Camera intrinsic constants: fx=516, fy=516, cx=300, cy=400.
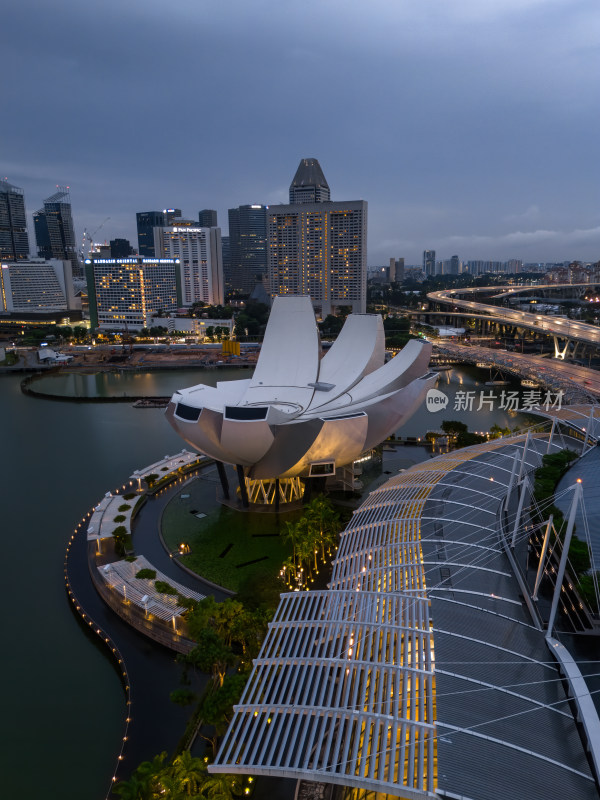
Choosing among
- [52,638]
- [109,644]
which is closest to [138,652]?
[109,644]

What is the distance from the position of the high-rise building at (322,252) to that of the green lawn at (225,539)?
237 ft

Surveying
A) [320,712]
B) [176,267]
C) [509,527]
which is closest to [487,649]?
[320,712]

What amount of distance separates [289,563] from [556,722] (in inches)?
364

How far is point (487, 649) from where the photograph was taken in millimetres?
8555

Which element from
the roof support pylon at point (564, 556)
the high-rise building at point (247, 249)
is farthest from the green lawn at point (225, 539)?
the high-rise building at point (247, 249)

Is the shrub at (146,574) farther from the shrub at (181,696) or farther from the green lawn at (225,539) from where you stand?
the shrub at (181,696)

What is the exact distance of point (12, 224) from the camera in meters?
133

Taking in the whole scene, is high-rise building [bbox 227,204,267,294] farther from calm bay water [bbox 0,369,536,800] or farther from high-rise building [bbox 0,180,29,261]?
calm bay water [bbox 0,369,536,800]

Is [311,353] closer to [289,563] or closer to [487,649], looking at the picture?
[289,563]

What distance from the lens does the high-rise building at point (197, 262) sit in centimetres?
10975

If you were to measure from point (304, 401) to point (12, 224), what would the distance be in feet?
458

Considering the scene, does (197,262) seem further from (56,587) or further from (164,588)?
(164,588)

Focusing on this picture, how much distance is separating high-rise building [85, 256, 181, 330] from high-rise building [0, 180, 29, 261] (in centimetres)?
5874

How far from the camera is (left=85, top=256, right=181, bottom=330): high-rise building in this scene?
278 ft
